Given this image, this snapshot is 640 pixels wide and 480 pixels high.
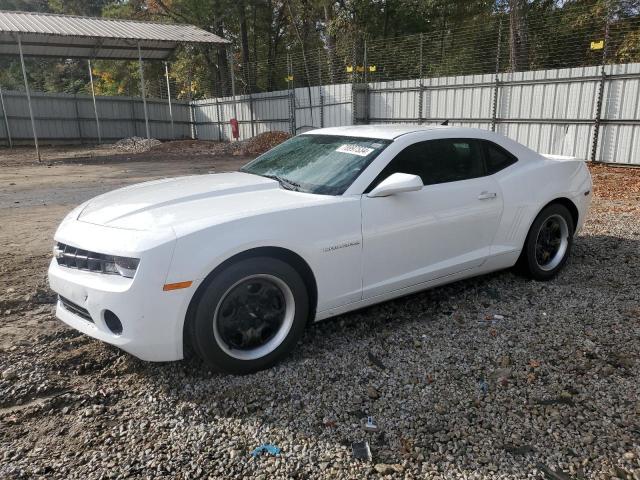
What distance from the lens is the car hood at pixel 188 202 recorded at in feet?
9.93

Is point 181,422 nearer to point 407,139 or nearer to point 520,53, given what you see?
point 407,139

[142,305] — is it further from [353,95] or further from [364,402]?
[353,95]

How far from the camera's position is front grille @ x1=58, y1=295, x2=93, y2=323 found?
303cm

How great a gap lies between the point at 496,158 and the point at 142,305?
10.6 ft

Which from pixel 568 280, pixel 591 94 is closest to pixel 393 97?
pixel 591 94

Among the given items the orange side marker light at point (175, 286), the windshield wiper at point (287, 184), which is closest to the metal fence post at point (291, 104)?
the windshield wiper at point (287, 184)

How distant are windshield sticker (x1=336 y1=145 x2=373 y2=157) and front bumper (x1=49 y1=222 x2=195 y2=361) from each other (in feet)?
5.44

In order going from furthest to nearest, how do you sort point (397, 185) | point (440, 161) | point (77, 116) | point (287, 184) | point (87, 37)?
point (77, 116) → point (87, 37) → point (440, 161) → point (287, 184) → point (397, 185)

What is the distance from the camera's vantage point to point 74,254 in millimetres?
3070

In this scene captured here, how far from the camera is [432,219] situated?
149 inches

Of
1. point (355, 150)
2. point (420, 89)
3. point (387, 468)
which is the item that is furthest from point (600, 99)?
point (387, 468)

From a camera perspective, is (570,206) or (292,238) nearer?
(292,238)

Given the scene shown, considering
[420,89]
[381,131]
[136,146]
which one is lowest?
[136,146]

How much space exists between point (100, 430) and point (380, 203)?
2201 mm
